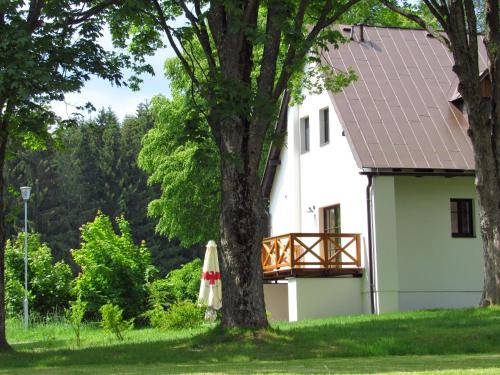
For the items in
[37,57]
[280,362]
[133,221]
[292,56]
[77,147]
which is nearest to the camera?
[280,362]

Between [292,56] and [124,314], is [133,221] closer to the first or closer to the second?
[124,314]

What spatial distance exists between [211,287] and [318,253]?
4858 mm

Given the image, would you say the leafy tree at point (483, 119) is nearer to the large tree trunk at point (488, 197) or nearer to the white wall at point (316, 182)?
the large tree trunk at point (488, 197)

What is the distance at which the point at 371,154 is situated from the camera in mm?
26500

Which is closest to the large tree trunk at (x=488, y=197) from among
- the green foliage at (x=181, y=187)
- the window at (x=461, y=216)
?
the window at (x=461, y=216)

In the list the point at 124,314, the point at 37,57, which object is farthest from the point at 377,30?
the point at 37,57

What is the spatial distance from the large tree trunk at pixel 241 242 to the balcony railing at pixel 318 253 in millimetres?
8944

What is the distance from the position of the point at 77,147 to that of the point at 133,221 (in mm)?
8414

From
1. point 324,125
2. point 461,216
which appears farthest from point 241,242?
point 324,125

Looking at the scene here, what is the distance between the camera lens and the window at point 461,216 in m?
27.9

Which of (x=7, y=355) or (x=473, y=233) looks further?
(x=473, y=233)

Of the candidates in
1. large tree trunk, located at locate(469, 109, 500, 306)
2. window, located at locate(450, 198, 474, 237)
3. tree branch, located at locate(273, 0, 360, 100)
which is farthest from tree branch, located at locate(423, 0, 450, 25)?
window, located at locate(450, 198, 474, 237)

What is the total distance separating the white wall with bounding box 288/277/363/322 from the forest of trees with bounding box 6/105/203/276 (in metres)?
38.0

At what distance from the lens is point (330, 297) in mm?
27250
